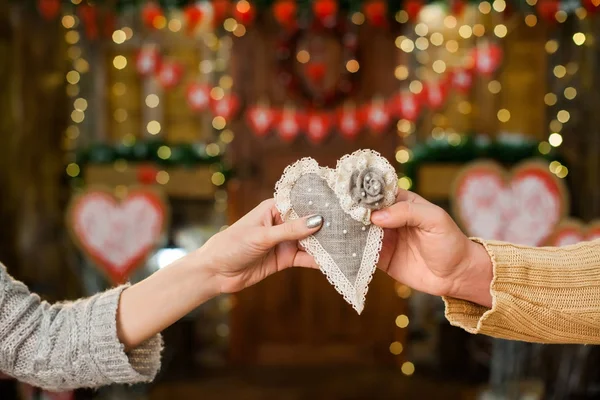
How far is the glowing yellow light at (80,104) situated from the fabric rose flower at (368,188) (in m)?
3.94

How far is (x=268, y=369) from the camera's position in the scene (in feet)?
14.6

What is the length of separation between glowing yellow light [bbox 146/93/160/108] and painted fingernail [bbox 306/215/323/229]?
150 inches

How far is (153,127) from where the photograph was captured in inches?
186

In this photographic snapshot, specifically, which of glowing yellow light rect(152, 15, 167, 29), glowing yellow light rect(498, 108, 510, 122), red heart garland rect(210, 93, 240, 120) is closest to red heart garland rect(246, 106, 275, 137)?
red heart garland rect(210, 93, 240, 120)

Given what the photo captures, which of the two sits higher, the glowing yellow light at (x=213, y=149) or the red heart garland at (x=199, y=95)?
the red heart garland at (x=199, y=95)

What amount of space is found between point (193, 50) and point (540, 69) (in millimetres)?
2260

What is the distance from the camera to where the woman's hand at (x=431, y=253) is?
3.55ft

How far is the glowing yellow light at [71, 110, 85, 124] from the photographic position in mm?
4625

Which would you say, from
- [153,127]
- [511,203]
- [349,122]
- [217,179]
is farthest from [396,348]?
[153,127]

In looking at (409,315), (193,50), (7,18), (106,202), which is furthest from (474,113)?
(7,18)

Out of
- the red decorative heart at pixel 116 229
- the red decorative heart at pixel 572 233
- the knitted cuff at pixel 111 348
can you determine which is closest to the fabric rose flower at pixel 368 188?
the knitted cuff at pixel 111 348

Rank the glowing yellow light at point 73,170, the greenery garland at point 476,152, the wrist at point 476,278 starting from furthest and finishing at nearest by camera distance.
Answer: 1. the glowing yellow light at point 73,170
2. the greenery garland at point 476,152
3. the wrist at point 476,278

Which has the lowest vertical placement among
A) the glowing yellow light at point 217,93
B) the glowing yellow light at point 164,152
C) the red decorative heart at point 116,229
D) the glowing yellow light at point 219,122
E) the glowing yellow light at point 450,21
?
the red decorative heart at point 116,229

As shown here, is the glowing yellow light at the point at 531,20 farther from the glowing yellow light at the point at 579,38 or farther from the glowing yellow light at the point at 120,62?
the glowing yellow light at the point at 120,62
